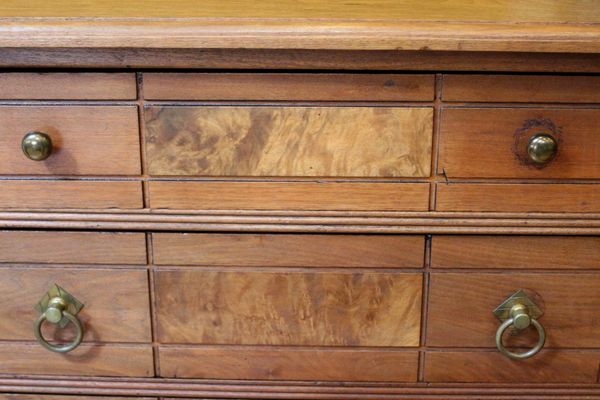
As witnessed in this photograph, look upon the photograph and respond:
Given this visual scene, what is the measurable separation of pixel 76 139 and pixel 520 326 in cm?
59

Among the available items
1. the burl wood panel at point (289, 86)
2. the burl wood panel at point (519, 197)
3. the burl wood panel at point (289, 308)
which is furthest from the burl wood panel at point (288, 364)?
the burl wood panel at point (289, 86)

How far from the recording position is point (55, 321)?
0.72 m

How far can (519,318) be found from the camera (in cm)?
72

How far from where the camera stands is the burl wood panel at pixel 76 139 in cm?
69

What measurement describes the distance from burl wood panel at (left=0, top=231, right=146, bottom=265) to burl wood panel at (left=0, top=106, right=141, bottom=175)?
0.08 meters

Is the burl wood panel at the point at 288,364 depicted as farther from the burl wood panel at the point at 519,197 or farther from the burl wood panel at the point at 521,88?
the burl wood panel at the point at 521,88

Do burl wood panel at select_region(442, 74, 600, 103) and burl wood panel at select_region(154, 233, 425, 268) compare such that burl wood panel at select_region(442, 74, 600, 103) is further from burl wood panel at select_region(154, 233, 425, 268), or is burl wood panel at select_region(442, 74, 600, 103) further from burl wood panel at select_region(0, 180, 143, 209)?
burl wood panel at select_region(0, 180, 143, 209)

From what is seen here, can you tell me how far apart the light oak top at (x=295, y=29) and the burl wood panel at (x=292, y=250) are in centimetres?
24

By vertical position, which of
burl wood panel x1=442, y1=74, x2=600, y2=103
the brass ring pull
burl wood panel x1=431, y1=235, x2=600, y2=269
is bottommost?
the brass ring pull

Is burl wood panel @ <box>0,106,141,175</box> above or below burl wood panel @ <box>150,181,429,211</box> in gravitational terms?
above

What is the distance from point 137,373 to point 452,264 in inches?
17.6

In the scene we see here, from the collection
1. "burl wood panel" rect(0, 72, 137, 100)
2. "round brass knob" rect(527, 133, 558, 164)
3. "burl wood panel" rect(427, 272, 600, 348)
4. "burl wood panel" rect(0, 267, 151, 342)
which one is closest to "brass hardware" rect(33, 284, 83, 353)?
"burl wood panel" rect(0, 267, 151, 342)

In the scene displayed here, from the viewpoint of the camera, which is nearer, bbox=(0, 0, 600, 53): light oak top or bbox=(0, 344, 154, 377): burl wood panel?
bbox=(0, 0, 600, 53): light oak top

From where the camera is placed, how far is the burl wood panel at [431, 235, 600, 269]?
0.72 meters
